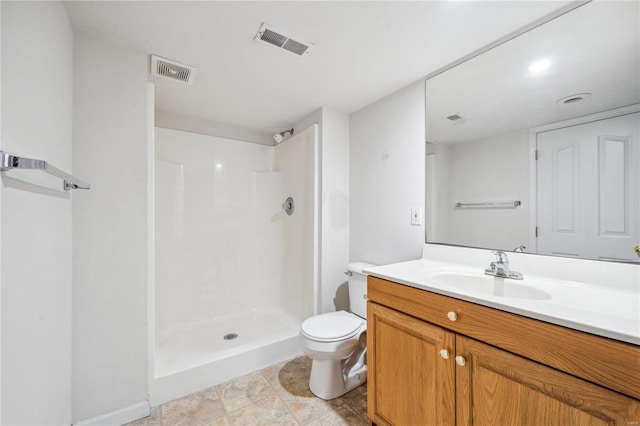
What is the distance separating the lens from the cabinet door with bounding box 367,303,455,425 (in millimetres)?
977

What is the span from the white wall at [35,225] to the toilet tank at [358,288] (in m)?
1.62

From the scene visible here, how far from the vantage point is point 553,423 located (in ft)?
2.39

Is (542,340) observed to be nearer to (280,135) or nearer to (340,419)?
(340,419)

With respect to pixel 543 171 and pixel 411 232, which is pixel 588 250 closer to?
pixel 543 171

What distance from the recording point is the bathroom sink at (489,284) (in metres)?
1.08

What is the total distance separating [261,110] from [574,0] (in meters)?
1.98

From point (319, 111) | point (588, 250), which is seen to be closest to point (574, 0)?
point (588, 250)

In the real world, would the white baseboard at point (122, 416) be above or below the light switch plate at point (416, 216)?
below

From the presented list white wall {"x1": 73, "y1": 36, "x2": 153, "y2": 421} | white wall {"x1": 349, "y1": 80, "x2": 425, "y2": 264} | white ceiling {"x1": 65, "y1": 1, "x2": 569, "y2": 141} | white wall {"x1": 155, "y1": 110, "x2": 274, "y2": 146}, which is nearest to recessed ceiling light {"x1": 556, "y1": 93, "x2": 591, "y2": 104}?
white ceiling {"x1": 65, "y1": 1, "x2": 569, "y2": 141}

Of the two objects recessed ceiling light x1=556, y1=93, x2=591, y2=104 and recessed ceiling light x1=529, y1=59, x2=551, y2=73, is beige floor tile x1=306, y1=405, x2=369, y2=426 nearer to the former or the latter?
recessed ceiling light x1=556, y1=93, x2=591, y2=104

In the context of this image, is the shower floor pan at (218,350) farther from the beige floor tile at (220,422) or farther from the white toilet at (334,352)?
the white toilet at (334,352)

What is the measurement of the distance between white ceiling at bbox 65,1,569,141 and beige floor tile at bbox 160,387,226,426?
2.06 metres

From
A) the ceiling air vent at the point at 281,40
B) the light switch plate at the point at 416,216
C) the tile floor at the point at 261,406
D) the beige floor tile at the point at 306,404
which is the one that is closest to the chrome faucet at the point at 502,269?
the light switch plate at the point at 416,216

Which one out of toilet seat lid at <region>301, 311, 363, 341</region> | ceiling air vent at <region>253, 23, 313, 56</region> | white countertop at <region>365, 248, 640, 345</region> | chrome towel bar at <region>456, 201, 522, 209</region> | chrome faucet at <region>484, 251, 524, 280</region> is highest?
ceiling air vent at <region>253, 23, 313, 56</region>
